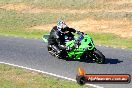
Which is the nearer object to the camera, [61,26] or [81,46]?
[81,46]

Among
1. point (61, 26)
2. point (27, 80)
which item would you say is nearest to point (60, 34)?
point (61, 26)

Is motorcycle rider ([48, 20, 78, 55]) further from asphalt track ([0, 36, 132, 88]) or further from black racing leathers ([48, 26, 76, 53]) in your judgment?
asphalt track ([0, 36, 132, 88])

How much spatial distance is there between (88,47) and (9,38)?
961 centimetres

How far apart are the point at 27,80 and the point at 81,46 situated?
4.20 m

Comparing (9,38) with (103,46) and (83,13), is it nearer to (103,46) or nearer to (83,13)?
(103,46)

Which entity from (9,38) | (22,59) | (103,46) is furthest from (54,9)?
(22,59)

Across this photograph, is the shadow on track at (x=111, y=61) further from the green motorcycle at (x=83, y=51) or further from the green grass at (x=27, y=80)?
the green grass at (x=27, y=80)

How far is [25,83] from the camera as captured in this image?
15.8m

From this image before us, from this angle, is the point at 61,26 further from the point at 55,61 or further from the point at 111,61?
the point at 111,61

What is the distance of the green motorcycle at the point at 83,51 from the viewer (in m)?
19.1

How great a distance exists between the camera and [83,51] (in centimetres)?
1945

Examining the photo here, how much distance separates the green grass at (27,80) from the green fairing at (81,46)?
2996 millimetres

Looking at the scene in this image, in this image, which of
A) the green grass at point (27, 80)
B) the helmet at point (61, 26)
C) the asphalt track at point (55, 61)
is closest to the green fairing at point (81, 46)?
the asphalt track at point (55, 61)

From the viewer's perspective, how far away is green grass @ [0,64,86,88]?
15391mm
